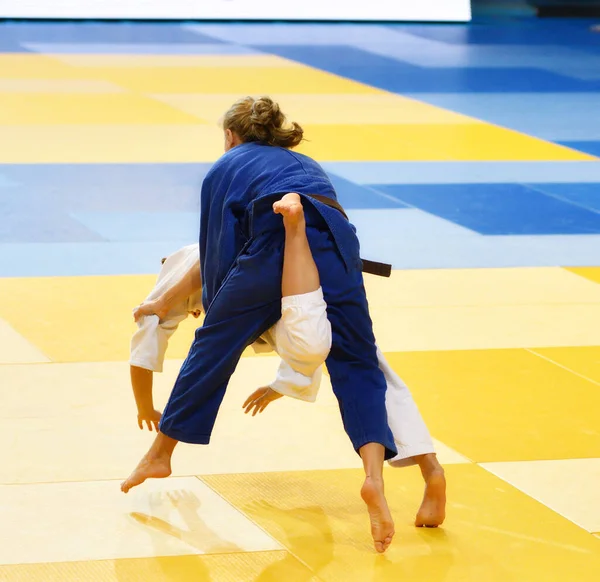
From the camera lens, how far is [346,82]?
63.7ft

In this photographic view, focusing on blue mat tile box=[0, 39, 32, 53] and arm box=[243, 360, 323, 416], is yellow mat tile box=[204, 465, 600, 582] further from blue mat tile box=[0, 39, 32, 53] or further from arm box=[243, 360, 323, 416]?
blue mat tile box=[0, 39, 32, 53]

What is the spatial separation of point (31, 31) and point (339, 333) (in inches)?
817

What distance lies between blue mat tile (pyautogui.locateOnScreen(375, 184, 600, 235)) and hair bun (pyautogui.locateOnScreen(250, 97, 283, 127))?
20.2ft

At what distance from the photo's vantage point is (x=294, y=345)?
16.3ft

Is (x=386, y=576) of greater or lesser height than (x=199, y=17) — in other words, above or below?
above

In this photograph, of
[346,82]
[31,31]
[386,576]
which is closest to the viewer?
[386,576]

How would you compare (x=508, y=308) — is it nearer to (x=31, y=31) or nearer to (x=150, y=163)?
(x=150, y=163)

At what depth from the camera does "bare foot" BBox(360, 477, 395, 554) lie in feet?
16.0

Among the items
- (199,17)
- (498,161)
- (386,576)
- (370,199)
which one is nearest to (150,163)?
(370,199)

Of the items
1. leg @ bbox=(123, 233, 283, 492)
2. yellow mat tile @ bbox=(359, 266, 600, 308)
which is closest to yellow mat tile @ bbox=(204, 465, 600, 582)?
leg @ bbox=(123, 233, 283, 492)

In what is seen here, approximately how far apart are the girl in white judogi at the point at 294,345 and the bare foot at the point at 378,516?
345 millimetres

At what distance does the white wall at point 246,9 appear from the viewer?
26.2 m

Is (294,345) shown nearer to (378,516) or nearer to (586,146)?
(378,516)

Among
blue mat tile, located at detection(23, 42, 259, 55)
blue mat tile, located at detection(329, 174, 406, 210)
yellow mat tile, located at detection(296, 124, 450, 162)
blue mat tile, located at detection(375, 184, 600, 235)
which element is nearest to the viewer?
blue mat tile, located at detection(375, 184, 600, 235)
